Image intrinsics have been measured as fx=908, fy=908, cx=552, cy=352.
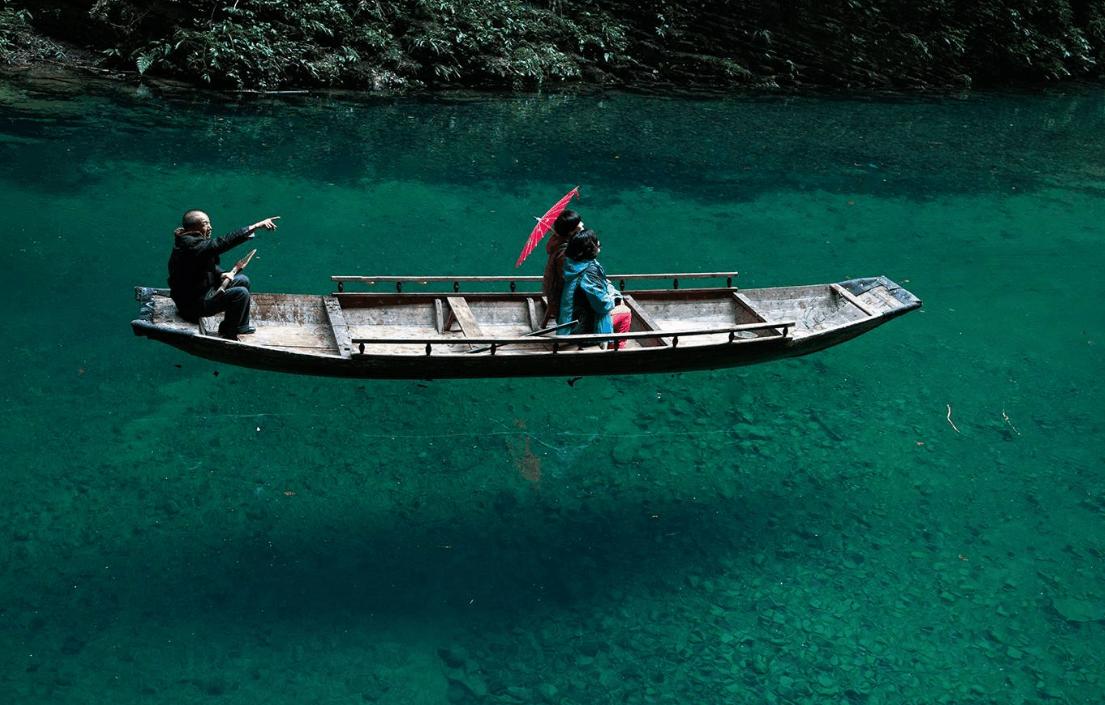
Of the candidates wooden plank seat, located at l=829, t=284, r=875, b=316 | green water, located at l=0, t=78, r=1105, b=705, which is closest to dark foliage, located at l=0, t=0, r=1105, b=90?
green water, located at l=0, t=78, r=1105, b=705

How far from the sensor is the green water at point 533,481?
6.77 metres

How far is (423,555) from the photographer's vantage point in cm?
759

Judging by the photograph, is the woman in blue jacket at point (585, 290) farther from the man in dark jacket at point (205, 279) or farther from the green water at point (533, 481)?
the man in dark jacket at point (205, 279)

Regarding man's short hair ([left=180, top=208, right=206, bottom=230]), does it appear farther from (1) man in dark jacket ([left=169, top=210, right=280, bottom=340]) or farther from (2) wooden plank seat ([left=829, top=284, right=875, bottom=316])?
(2) wooden plank seat ([left=829, top=284, right=875, bottom=316])

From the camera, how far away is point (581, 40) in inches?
879

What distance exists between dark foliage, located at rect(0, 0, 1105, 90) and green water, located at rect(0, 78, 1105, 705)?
489 cm

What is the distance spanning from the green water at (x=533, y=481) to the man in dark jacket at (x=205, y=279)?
4.67 ft

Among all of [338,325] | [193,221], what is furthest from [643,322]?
[193,221]

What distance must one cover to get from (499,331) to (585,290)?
127 centimetres

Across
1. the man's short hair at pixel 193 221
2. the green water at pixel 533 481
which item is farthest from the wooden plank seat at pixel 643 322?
the man's short hair at pixel 193 221

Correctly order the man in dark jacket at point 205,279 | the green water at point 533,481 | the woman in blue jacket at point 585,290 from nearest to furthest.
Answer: the green water at point 533,481
the man in dark jacket at point 205,279
the woman in blue jacket at point 585,290

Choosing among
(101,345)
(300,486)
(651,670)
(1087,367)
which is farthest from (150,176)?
(1087,367)

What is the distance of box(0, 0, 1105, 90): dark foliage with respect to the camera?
62.7ft

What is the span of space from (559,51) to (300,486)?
54.1 ft
